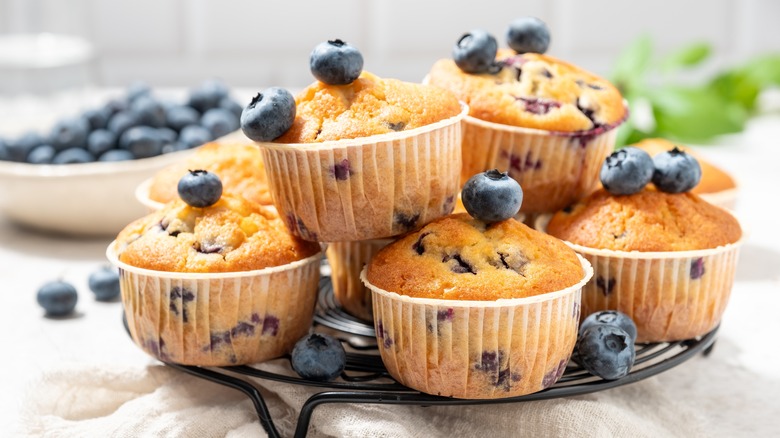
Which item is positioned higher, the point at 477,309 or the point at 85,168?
the point at 477,309

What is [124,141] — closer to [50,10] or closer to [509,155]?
[509,155]

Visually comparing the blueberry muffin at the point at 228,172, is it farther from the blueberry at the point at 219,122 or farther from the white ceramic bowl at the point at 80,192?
the blueberry at the point at 219,122

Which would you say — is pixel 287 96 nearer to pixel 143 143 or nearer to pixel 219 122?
pixel 143 143

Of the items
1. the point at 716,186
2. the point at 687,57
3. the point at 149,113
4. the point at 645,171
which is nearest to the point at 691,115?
the point at 687,57

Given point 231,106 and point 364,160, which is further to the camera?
point 231,106

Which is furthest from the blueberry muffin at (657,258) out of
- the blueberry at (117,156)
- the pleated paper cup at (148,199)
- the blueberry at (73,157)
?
the blueberry at (73,157)

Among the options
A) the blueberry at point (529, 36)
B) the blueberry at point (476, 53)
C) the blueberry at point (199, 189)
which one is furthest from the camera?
the blueberry at point (529, 36)

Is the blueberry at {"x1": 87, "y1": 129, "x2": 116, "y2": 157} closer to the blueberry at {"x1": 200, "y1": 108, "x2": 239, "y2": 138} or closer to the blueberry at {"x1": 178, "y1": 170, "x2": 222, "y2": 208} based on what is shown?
the blueberry at {"x1": 200, "y1": 108, "x2": 239, "y2": 138}
